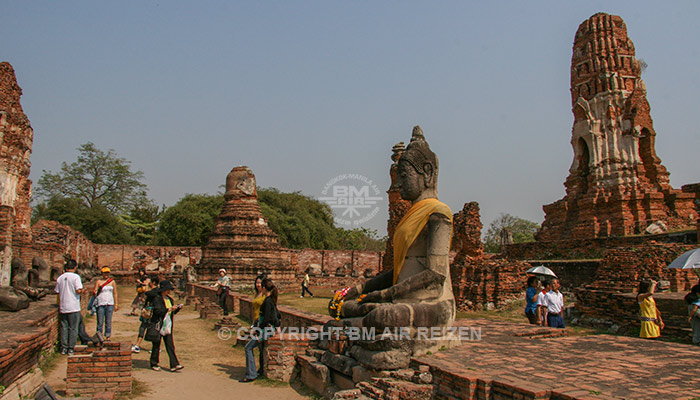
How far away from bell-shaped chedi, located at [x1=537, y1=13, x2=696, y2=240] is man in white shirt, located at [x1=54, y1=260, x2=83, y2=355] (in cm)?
1836

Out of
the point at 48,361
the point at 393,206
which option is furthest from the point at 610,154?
the point at 48,361

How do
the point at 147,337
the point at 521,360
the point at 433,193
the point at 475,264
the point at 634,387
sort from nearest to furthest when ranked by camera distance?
the point at 634,387 < the point at 521,360 < the point at 433,193 < the point at 147,337 < the point at 475,264

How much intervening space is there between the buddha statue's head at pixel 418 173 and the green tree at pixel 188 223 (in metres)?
29.8

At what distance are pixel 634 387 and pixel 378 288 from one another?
9.35 feet

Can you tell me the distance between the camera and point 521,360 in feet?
14.9

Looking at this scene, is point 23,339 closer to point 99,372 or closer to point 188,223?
point 99,372

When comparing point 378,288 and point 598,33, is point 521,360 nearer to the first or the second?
point 378,288

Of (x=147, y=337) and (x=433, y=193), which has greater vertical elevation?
(x=433, y=193)

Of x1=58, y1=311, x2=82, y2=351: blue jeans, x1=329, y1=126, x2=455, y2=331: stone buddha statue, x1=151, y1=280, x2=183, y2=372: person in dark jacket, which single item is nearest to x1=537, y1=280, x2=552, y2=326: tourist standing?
x1=329, y1=126, x2=455, y2=331: stone buddha statue

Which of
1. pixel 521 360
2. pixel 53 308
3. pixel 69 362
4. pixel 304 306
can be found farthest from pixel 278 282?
pixel 521 360

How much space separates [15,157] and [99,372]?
12.0m

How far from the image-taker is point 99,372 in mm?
5430

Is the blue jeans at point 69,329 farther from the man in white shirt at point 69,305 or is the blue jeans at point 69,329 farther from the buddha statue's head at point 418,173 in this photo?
the buddha statue's head at point 418,173

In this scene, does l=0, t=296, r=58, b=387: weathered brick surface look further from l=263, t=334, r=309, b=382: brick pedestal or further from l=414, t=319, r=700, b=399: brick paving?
l=414, t=319, r=700, b=399: brick paving
